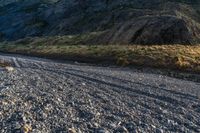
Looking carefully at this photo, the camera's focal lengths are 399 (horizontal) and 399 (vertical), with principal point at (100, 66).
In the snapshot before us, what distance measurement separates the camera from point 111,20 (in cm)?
11319

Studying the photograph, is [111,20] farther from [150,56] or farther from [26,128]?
[26,128]

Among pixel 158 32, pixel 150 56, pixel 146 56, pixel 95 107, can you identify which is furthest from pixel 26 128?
pixel 158 32

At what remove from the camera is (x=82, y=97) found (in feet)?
79.0

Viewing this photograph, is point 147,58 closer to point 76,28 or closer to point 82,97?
point 82,97

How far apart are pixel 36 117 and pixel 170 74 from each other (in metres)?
27.9

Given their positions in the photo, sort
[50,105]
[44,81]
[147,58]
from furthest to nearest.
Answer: [147,58] < [44,81] < [50,105]

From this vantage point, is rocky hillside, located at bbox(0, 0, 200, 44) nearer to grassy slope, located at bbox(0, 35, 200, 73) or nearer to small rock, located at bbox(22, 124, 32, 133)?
grassy slope, located at bbox(0, 35, 200, 73)

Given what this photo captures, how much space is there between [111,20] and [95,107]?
9338cm

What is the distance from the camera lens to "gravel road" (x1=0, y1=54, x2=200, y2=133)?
17141mm

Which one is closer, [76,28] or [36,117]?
[36,117]

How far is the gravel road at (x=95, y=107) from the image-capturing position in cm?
1714

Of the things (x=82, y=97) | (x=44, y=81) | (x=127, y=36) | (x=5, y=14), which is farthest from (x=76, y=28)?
(x=82, y=97)

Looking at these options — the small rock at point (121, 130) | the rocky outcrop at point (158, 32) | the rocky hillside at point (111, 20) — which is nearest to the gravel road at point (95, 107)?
the small rock at point (121, 130)

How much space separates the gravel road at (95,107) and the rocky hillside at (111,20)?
44.8 m
